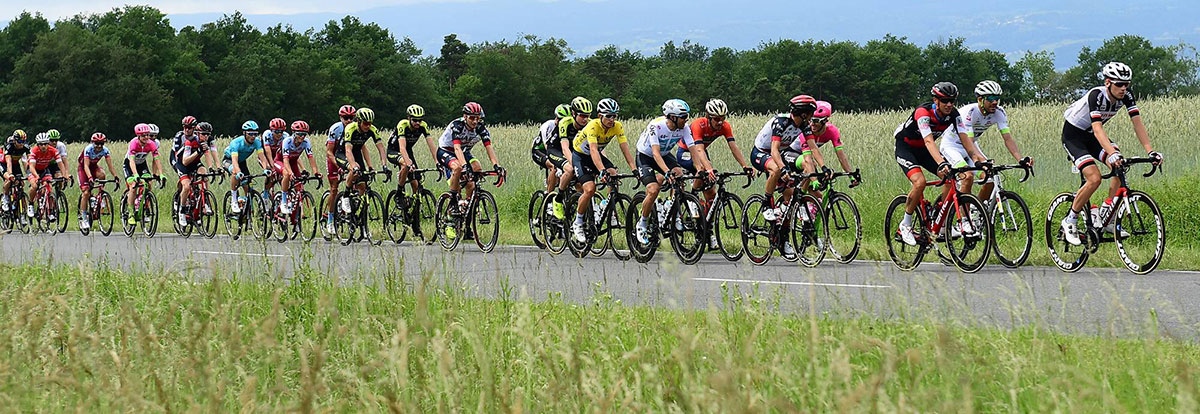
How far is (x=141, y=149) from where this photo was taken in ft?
71.6

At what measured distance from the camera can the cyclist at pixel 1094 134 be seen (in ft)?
35.4

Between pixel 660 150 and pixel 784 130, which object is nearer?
pixel 784 130

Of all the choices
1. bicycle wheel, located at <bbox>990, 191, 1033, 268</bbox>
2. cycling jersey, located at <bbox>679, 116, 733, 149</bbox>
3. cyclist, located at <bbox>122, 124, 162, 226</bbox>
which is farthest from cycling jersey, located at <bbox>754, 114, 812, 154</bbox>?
cyclist, located at <bbox>122, 124, 162, 226</bbox>

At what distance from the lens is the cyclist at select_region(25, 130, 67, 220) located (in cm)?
2433

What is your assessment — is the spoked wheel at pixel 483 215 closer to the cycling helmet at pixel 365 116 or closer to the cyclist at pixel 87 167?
the cycling helmet at pixel 365 116

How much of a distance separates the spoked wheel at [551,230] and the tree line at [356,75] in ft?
190

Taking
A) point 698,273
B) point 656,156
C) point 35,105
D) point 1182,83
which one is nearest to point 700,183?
point 656,156

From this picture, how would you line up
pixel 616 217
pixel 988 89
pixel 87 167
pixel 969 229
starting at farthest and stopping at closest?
pixel 87 167
pixel 616 217
pixel 988 89
pixel 969 229

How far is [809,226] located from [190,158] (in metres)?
12.0

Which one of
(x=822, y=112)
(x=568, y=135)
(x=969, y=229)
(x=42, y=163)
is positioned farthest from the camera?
(x=42, y=163)

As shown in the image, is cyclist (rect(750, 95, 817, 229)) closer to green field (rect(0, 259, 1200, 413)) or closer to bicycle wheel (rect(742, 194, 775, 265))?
bicycle wheel (rect(742, 194, 775, 265))

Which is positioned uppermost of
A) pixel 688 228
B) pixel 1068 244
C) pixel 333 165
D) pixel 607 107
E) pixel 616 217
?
pixel 607 107

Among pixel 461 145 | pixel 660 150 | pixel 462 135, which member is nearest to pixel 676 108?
pixel 660 150

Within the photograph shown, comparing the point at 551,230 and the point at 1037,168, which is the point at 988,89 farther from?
the point at 1037,168
